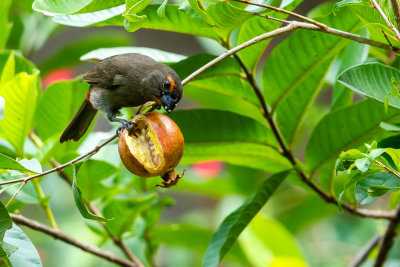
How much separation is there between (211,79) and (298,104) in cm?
26

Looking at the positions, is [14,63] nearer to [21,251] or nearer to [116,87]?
[116,87]

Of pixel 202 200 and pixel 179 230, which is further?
pixel 202 200

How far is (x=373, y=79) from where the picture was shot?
1277mm

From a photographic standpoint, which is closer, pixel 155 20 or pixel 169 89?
pixel 155 20

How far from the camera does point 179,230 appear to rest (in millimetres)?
2363

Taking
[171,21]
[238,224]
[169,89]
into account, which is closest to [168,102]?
[169,89]

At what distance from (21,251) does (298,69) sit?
2.71 feet

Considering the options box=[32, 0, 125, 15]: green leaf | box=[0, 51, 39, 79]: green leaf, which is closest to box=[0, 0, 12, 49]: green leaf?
box=[0, 51, 39, 79]: green leaf

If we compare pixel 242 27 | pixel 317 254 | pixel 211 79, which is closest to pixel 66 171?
pixel 211 79

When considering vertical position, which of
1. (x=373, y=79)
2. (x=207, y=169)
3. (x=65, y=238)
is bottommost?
(x=207, y=169)

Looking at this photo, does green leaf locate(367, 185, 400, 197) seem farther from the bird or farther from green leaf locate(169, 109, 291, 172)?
the bird

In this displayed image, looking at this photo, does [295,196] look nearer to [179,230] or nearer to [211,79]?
[179,230]

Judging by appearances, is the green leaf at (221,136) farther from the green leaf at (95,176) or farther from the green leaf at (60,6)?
the green leaf at (60,6)

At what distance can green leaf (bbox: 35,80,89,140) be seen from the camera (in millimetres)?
1917
